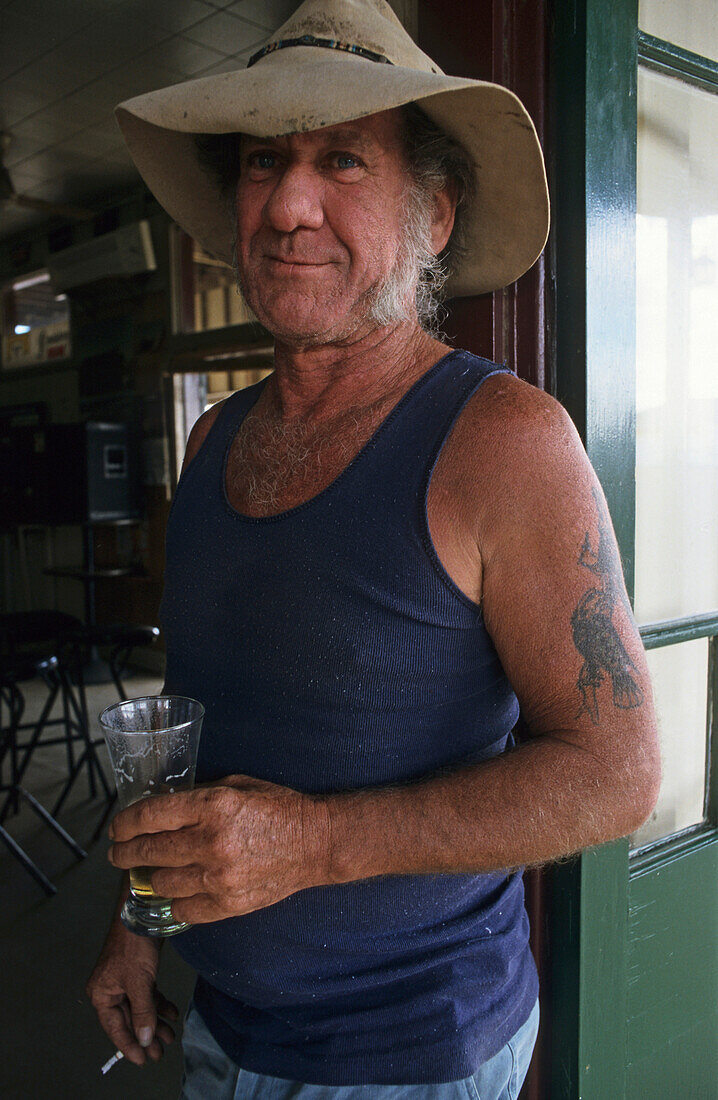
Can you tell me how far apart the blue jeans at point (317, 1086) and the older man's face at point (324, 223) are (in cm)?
83

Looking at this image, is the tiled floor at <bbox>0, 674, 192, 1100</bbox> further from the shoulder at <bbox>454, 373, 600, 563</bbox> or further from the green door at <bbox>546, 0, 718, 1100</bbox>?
the shoulder at <bbox>454, 373, 600, 563</bbox>

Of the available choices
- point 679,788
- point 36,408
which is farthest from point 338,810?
point 36,408

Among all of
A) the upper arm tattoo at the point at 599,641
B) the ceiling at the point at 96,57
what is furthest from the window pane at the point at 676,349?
the ceiling at the point at 96,57

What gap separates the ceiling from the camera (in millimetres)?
3971

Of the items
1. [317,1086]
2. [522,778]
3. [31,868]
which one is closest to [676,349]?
[522,778]

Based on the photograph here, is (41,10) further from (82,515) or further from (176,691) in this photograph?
(176,691)

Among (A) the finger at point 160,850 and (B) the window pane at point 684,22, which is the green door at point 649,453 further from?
(A) the finger at point 160,850

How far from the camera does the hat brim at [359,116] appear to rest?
0.86 m

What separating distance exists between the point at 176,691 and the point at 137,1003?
43cm

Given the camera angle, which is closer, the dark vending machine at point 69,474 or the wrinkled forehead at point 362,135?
the wrinkled forehead at point 362,135

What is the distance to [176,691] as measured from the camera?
3.48ft

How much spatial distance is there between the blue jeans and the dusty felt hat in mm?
986

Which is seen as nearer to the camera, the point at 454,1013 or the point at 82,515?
the point at 454,1013

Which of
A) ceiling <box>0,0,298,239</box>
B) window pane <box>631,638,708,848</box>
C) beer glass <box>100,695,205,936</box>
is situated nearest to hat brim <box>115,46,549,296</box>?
beer glass <box>100,695,205,936</box>
